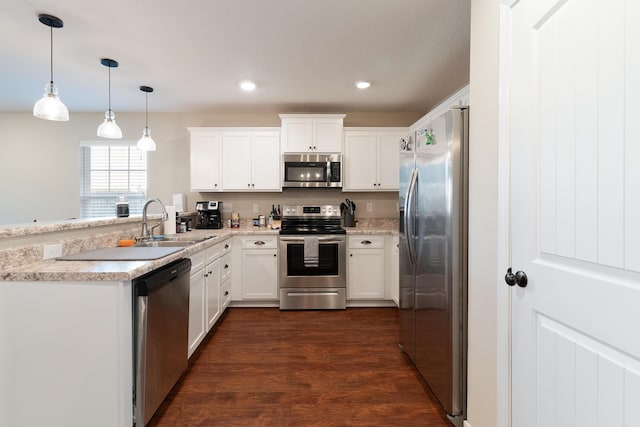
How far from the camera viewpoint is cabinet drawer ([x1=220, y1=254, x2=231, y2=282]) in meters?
3.11

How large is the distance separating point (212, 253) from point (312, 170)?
1656 millimetres

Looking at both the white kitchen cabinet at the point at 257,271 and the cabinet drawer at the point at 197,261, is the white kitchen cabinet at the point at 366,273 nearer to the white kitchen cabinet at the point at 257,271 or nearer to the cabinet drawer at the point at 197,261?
the white kitchen cabinet at the point at 257,271

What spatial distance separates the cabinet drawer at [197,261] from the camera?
232 centimetres

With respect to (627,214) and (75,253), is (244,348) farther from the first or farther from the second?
(627,214)

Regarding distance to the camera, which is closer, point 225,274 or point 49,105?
point 49,105

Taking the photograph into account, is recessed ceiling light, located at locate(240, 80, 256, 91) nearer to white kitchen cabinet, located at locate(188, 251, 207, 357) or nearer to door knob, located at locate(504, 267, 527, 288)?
white kitchen cabinet, located at locate(188, 251, 207, 357)

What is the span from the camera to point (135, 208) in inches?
170

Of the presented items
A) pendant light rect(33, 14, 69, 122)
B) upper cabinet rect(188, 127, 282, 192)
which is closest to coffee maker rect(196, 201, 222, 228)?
upper cabinet rect(188, 127, 282, 192)

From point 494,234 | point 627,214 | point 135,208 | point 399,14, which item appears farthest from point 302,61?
point 135,208

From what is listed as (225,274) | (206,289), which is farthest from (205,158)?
(206,289)

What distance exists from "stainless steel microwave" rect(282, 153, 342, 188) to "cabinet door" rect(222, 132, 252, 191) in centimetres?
49

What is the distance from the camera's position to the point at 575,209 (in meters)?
0.95

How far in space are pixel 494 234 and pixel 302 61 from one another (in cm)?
218

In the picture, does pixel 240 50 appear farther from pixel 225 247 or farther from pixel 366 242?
pixel 366 242
